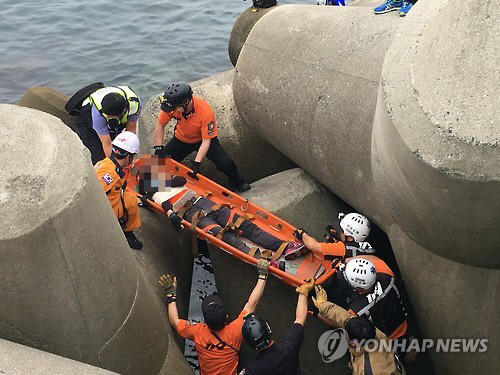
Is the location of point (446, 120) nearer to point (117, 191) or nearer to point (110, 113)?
point (117, 191)

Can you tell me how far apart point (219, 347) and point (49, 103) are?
5217 millimetres

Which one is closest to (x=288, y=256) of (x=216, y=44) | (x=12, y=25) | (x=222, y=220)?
(x=222, y=220)

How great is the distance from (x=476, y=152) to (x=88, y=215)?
2.60 m

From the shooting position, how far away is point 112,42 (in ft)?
57.6

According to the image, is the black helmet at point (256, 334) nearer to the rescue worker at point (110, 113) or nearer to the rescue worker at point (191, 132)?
the rescue worker at point (191, 132)

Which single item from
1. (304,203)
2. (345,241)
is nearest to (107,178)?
(304,203)

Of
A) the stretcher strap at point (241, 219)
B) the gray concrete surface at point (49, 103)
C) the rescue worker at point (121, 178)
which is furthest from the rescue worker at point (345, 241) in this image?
the gray concrete surface at point (49, 103)

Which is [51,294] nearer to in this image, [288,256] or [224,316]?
[224,316]

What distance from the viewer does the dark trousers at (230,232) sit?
267 inches

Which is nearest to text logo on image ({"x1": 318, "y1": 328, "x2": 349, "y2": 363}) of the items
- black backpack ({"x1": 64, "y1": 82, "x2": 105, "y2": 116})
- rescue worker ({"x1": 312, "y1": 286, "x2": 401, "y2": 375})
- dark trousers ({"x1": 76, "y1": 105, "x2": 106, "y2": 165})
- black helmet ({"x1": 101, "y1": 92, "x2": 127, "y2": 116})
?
rescue worker ({"x1": 312, "y1": 286, "x2": 401, "y2": 375})

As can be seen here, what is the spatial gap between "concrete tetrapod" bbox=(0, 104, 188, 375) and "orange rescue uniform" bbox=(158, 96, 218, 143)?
3093 mm

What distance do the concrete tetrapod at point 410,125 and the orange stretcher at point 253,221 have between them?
74 centimetres

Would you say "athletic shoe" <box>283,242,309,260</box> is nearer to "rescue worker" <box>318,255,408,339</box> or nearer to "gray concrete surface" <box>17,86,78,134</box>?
"rescue worker" <box>318,255,408,339</box>

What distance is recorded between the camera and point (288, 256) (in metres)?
6.63
